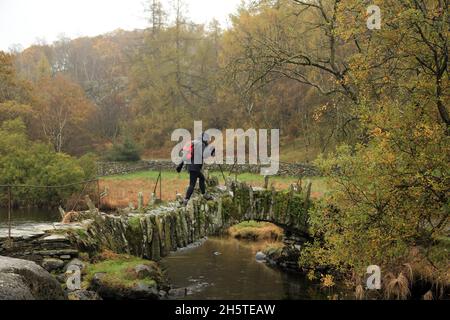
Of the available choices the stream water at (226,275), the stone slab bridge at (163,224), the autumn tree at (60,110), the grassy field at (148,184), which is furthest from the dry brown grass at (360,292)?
the autumn tree at (60,110)

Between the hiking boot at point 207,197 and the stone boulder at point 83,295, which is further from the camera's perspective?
the hiking boot at point 207,197

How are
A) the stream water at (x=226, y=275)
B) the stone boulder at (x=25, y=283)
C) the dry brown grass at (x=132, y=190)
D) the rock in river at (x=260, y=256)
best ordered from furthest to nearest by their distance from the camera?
the dry brown grass at (x=132, y=190), the rock in river at (x=260, y=256), the stream water at (x=226, y=275), the stone boulder at (x=25, y=283)

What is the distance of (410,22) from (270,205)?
8806 mm

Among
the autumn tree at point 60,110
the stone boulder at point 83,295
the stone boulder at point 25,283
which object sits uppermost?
the autumn tree at point 60,110

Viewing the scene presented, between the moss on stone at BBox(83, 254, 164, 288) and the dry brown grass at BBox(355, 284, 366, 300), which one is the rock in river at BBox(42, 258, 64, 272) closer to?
the moss on stone at BBox(83, 254, 164, 288)

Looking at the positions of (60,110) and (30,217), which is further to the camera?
(60,110)

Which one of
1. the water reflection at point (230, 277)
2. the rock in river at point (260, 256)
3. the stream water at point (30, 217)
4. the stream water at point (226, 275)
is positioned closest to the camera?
the stream water at point (226, 275)

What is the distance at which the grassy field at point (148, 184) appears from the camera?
29031 millimetres

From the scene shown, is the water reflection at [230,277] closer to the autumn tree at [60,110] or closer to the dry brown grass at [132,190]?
the dry brown grass at [132,190]

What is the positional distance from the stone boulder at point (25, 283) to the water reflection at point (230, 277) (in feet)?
22.4

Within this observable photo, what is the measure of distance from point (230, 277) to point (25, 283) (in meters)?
11.1

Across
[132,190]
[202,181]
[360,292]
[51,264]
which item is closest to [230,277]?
[202,181]

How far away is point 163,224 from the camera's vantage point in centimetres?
1545

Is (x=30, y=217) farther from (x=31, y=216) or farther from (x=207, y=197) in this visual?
(x=207, y=197)
